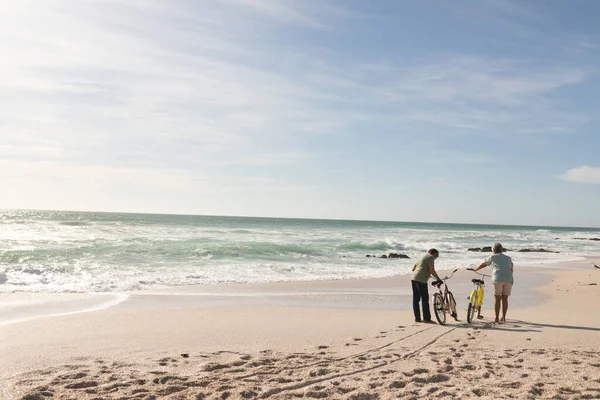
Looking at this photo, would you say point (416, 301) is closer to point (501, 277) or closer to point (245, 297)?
point (501, 277)

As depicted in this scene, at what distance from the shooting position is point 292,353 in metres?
7.58

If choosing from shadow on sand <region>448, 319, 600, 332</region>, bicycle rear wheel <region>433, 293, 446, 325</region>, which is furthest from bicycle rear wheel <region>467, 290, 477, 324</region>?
bicycle rear wheel <region>433, 293, 446, 325</region>

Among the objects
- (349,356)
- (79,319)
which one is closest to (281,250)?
(79,319)

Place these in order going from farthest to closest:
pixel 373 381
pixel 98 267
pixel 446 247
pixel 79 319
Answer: pixel 446 247 → pixel 98 267 → pixel 79 319 → pixel 373 381

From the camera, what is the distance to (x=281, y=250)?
3141 centimetres

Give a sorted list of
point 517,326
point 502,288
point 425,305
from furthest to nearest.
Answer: point 502,288, point 425,305, point 517,326

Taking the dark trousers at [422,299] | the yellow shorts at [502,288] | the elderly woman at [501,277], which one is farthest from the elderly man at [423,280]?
the yellow shorts at [502,288]

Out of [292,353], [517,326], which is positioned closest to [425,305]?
[517,326]

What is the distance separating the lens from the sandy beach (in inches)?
230

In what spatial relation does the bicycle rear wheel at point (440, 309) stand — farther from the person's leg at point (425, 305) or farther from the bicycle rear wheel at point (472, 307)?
the bicycle rear wheel at point (472, 307)

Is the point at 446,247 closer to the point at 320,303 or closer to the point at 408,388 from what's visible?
the point at 320,303

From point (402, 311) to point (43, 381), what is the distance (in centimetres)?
824

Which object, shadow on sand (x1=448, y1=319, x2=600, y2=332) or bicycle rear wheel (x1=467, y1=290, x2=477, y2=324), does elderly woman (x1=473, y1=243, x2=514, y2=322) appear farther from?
bicycle rear wheel (x1=467, y1=290, x2=477, y2=324)

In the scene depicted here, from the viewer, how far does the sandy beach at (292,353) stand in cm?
583
